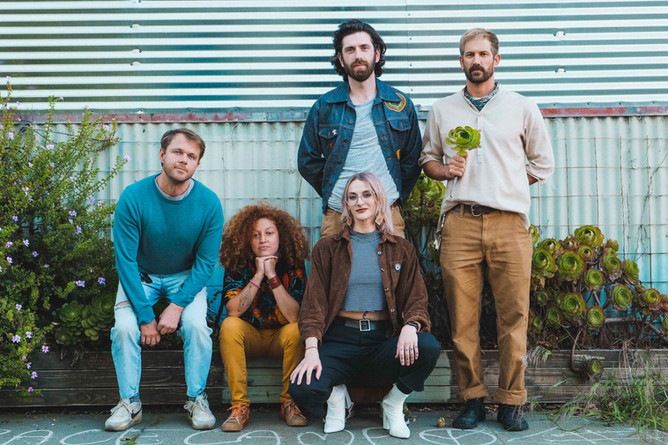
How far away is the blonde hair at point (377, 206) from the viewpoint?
11.5 feet

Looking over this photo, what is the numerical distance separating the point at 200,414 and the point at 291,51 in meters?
3.16

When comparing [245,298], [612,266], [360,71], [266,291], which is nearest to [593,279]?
[612,266]

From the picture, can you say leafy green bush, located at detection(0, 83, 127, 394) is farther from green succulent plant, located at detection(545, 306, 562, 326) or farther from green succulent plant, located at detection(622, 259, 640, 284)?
green succulent plant, located at detection(622, 259, 640, 284)

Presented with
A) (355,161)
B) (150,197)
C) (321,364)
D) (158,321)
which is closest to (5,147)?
(150,197)

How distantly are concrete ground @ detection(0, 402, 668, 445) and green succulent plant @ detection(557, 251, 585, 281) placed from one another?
0.98 meters

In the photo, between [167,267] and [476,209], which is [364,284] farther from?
[167,267]

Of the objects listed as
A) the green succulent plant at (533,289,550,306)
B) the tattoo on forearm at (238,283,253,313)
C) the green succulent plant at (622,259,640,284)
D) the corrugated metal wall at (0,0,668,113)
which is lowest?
the green succulent plant at (533,289,550,306)

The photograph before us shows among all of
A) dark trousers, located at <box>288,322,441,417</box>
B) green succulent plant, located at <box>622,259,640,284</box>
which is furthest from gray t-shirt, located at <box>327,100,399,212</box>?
green succulent plant, located at <box>622,259,640,284</box>

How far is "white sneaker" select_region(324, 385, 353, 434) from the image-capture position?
3.39 meters

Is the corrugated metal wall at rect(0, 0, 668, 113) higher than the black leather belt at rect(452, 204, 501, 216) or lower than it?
higher

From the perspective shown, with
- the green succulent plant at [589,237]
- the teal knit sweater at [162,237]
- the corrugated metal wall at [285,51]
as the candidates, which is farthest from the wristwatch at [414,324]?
the corrugated metal wall at [285,51]

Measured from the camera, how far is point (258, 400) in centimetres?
390

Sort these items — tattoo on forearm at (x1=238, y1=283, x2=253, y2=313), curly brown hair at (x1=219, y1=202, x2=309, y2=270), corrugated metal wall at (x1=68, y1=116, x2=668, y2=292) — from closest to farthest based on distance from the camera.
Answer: tattoo on forearm at (x1=238, y1=283, x2=253, y2=313)
curly brown hair at (x1=219, y1=202, x2=309, y2=270)
corrugated metal wall at (x1=68, y1=116, x2=668, y2=292)

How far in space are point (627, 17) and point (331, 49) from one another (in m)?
2.68
